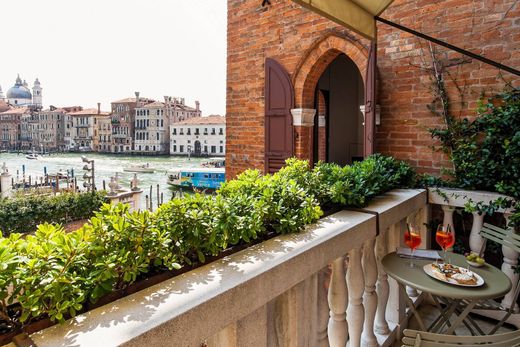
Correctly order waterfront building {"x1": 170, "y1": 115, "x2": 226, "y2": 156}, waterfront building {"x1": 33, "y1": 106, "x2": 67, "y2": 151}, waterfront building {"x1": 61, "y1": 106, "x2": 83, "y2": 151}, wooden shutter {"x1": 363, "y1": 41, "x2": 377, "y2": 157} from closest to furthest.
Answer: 1. wooden shutter {"x1": 363, "y1": 41, "x2": 377, "y2": 157}
2. waterfront building {"x1": 33, "y1": 106, "x2": 67, "y2": 151}
3. waterfront building {"x1": 61, "y1": 106, "x2": 83, "y2": 151}
4. waterfront building {"x1": 170, "y1": 115, "x2": 226, "y2": 156}

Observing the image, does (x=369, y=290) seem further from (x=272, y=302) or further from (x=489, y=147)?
(x=489, y=147)

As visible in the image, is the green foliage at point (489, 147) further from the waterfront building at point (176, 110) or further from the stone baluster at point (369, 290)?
the waterfront building at point (176, 110)

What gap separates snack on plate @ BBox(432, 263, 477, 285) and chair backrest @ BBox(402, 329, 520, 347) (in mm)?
648

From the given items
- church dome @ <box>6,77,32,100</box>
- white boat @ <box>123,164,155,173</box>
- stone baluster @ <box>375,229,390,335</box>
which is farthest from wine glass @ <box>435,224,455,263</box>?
church dome @ <box>6,77,32,100</box>

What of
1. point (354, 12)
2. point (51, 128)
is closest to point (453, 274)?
point (354, 12)

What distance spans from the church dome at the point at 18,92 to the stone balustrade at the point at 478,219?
2938 centimetres

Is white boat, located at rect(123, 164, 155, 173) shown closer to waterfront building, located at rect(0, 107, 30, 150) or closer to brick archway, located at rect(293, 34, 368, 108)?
waterfront building, located at rect(0, 107, 30, 150)

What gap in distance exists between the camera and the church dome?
80.2ft

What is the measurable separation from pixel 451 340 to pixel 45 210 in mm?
13285

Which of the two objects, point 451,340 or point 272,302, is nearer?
point 451,340

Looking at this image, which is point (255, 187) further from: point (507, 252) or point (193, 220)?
point (507, 252)

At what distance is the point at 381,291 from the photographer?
6.01ft

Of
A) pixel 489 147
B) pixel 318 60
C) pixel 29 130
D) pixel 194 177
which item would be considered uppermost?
pixel 318 60

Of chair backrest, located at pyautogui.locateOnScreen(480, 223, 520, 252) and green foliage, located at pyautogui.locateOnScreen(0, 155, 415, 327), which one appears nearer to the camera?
green foliage, located at pyautogui.locateOnScreen(0, 155, 415, 327)
